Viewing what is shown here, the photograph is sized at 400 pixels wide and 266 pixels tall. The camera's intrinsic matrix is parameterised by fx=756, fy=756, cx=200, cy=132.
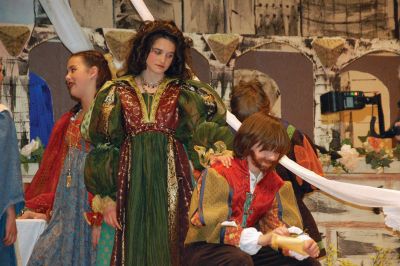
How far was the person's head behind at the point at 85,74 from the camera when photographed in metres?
4.00

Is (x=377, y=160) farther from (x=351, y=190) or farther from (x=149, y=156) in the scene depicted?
(x=149, y=156)

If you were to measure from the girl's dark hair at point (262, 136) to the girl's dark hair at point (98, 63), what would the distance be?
117cm

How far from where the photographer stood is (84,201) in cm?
383

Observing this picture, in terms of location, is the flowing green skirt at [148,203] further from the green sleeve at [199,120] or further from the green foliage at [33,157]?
the green foliage at [33,157]

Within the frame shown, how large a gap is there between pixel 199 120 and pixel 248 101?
62 cm

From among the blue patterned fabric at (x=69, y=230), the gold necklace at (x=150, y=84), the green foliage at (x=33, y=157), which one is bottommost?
the blue patterned fabric at (x=69, y=230)

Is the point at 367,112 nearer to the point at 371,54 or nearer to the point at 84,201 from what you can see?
the point at 371,54

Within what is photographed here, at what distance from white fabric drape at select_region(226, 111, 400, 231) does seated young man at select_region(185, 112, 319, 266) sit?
2.38 feet

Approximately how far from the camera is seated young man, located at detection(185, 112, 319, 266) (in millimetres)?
2928

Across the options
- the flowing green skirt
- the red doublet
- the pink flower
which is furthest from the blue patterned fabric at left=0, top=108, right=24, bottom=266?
the pink flower

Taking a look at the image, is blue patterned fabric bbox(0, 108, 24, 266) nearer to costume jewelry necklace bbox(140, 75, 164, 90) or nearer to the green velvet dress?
the green velvet dress

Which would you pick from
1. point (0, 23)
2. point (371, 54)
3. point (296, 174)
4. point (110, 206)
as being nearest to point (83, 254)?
point (110, 206)

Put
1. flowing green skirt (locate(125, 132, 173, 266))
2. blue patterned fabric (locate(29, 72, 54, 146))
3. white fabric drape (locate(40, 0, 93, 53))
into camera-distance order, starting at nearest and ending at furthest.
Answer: flowing green skirt (locate(125, 132, 173, 266)) → white fabric drape (locate(40, 0, 93, 53)) → blue patterned fabric (locate(29, 72, 54, 146))

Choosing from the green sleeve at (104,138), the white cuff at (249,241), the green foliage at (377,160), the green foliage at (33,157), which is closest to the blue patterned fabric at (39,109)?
the green foliage at (33,157)
